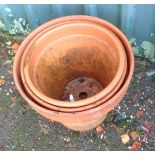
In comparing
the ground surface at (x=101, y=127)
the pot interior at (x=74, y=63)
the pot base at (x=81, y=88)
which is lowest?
the ground surface at (x=101, y=127)

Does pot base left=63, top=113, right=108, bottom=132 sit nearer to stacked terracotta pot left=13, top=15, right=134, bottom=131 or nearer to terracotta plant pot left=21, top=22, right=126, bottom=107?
stacked terracotta pot left=13, top=15, right=134, bottom=131

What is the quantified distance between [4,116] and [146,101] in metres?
1.11

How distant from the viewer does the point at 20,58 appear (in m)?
2.41

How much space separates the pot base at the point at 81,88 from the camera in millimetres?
2799

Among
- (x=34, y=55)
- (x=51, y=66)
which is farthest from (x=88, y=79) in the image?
(x=34, y=55)

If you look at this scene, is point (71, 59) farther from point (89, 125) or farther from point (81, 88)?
point (89, 125)

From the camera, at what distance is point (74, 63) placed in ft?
8.98

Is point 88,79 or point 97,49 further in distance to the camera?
point 88,79

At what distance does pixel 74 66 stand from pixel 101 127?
52 cm

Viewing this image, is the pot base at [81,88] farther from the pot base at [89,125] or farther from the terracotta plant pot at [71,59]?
the pot base at [89,125]

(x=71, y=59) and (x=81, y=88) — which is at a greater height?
(x=71, y=59)

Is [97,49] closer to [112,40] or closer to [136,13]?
[112,40]

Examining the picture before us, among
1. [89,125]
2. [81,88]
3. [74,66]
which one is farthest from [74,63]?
[89,125]

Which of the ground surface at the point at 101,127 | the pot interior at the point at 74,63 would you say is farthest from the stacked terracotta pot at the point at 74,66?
the ground surface at the point at 101,127
